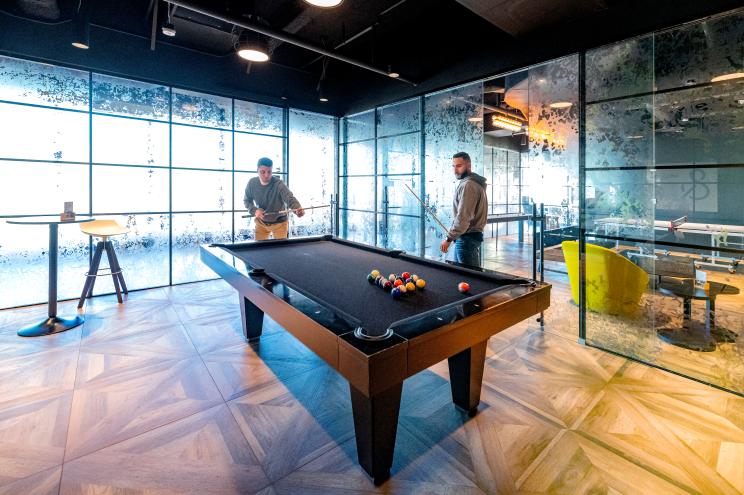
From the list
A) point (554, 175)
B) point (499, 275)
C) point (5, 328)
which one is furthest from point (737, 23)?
point (5, 328)

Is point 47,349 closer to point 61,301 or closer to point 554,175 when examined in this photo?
point 61,301

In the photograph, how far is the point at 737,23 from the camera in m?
2.35

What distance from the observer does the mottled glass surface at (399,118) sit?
520cm

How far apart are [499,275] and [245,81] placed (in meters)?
4.94

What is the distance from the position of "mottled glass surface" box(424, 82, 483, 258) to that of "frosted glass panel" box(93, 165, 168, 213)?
3.69 meters

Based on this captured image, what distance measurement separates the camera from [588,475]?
1682mm

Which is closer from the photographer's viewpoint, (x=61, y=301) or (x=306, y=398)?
(x=306, y=398)

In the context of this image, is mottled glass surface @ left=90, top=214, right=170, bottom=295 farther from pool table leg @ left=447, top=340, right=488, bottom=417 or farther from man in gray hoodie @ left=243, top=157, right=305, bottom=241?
pool table leg @ left=447, top=340, right=488, bottom=417

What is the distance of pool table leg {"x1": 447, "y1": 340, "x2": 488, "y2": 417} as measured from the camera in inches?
83.3

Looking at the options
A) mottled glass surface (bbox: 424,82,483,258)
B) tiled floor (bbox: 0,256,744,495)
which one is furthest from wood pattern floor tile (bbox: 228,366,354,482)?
mottled glass surface (bbox: 424,82,483,258)

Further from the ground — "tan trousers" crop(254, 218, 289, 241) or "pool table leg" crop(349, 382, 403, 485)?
"tan trousers" crop(254, 218, 289, 241)

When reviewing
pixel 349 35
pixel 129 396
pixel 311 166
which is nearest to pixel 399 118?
pixel 349 35

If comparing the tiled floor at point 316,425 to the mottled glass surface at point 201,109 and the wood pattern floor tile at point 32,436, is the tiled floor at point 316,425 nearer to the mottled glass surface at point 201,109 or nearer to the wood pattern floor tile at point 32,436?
the wood pattern floor tile at point 32,436

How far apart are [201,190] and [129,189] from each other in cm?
90
